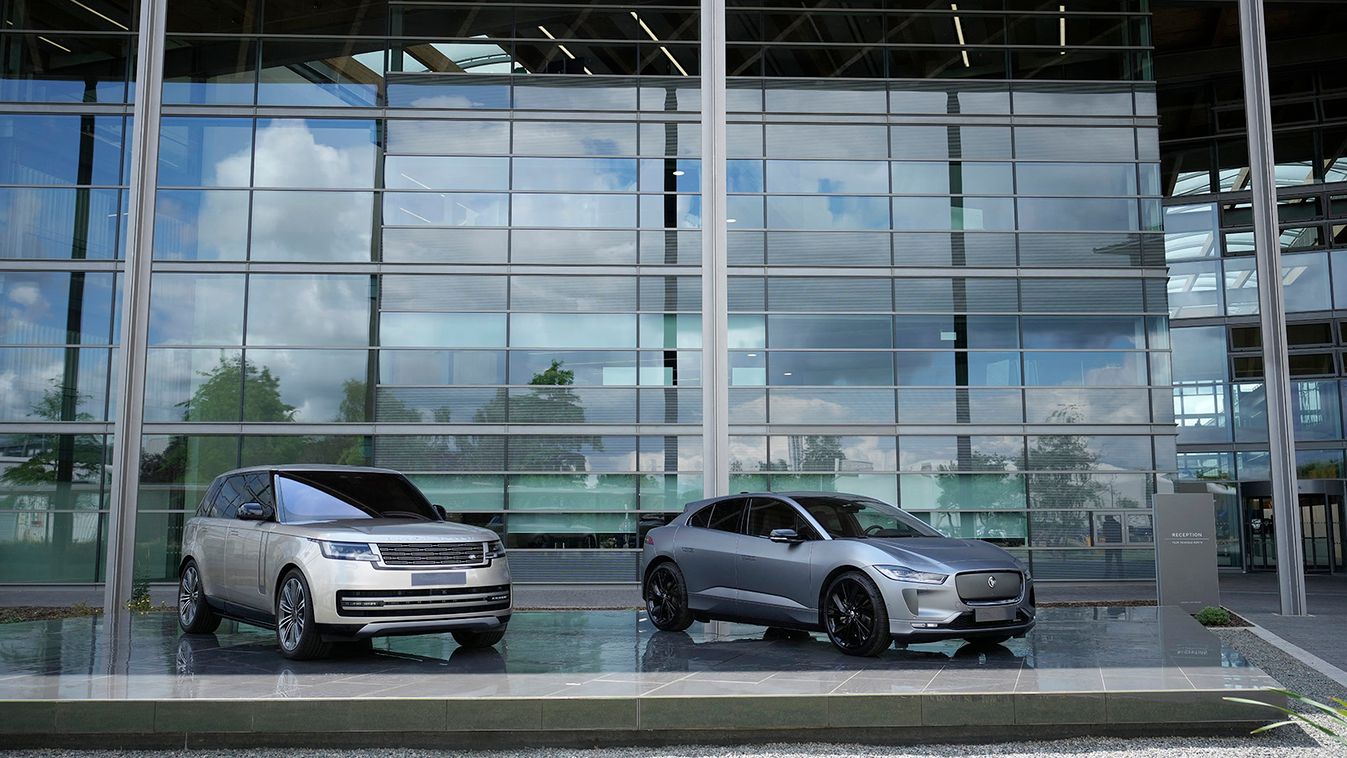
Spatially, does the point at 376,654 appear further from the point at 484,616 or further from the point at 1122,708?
the point at 1122,708

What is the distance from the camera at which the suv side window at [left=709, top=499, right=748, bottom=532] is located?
11.6 m

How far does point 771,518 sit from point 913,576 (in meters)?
1.97

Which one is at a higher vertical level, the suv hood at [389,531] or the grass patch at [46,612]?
the suv hood at [389,531]

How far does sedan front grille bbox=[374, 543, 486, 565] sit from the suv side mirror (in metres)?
1.42

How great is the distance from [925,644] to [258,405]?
1582 cm

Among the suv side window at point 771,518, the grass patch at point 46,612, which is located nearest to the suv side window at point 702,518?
the suv side window at point 771,518

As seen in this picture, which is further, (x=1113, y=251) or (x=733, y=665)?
(x=1113, y=251)

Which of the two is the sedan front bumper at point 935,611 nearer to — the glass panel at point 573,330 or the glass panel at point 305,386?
the glass panel at point 573,330

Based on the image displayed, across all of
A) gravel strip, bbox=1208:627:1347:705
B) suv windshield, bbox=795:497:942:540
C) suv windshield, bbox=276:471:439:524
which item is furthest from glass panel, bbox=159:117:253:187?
gravel strip, bbox=1208:627:1347:705

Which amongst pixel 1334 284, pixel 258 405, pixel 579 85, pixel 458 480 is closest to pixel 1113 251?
pixel 1334 284

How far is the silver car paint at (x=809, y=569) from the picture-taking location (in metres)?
9.63

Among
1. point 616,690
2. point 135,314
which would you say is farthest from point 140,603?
point 616,690

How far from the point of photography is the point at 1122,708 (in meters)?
7.81

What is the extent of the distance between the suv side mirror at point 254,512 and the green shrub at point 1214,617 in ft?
39.5
